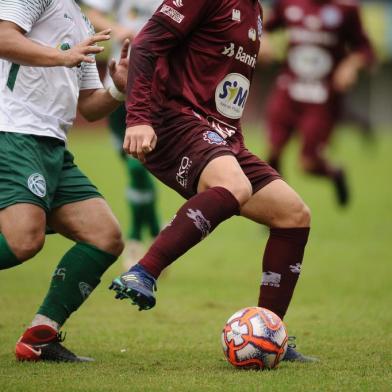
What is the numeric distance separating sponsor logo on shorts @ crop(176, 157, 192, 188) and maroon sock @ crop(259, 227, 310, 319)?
56 cm

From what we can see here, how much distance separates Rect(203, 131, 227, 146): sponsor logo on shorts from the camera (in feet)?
16.2

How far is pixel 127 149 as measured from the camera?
4.80 metres

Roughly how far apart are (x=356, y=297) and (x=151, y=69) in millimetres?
3339

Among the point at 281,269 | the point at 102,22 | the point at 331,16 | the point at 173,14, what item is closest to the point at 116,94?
the point at 173,14

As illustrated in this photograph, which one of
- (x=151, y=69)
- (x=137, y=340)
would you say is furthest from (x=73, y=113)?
(x=137, y=340)

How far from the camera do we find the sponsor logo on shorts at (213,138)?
4926 mm

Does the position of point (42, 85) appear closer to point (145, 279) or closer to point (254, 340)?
point (145, 279)

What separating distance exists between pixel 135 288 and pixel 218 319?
2400 millimetres

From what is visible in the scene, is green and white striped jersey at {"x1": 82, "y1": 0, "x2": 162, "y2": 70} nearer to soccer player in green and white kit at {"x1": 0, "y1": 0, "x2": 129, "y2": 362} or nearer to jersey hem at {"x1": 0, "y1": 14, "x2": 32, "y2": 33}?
soccer player in green and white kit at {"x1": 0, "y1": 0, "x2": 129, "y2": 362}

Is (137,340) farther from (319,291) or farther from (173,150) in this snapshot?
(319,291)

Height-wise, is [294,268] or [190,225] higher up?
[190,225]

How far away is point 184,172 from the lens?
4.93 metres

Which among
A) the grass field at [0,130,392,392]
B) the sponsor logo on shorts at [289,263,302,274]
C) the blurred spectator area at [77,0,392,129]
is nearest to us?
the grass field at [0,130,392,392]

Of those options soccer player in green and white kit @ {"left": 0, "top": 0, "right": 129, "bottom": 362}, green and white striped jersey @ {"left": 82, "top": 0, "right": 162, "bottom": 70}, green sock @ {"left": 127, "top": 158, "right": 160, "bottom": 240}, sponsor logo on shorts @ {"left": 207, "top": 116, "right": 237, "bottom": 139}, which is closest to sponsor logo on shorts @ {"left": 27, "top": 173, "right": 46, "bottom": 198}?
soccer player in green and white kit @ {"left": 0, "top": 0, "right": 129, "bottom": 362}
